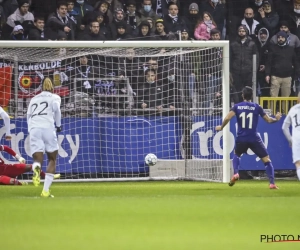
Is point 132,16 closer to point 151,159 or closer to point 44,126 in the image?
point 151,159

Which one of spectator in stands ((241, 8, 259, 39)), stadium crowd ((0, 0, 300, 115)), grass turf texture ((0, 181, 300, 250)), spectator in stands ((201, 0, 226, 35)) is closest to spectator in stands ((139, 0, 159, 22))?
stadium crowd ((0, 0, 300, 115))

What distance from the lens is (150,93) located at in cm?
2109

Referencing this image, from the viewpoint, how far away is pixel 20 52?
66.1 feet

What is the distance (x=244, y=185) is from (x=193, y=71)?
337cm

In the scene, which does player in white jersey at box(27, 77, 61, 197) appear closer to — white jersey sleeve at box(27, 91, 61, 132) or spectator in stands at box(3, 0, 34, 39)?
white jersey sleeve at box(27, 91, 61, 132)

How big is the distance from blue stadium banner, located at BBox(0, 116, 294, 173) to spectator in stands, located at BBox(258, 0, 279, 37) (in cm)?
378

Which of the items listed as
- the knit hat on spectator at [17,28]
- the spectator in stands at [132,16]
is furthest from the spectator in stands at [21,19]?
the spectator in stands at [132,16]

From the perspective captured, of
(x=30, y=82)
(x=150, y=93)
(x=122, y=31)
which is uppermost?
(x=122, y=31)

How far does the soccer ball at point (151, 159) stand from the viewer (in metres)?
20.4

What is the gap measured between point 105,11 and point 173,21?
176cm

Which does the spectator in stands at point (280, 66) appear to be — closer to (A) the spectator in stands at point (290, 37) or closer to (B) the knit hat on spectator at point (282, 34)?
(B) the knit hat on spectator at point (282, 34)

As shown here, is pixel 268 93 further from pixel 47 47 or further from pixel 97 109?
pixel 47 47

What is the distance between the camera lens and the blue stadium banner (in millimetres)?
20766

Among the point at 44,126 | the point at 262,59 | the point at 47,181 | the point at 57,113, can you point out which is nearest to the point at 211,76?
the point at 262,59
